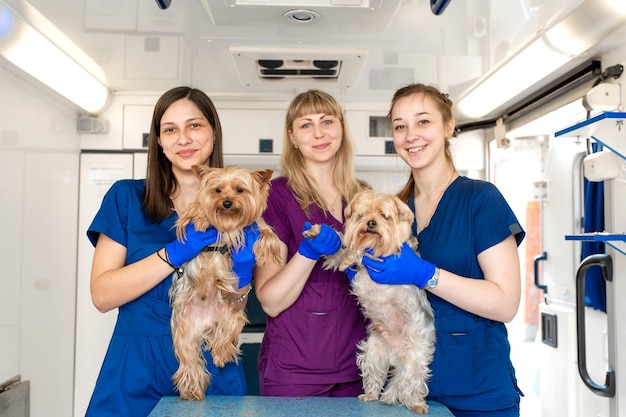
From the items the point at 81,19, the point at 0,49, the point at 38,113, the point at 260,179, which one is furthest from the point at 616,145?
the point at 38,113

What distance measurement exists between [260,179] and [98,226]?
806 mm

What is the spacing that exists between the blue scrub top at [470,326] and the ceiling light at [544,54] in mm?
1279

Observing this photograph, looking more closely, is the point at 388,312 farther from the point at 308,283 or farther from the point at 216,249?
the point at 216,249

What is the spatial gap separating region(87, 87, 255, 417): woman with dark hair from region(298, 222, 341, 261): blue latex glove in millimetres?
273

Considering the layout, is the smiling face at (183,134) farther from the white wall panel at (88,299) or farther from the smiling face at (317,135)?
the white wall panel at (88,299)

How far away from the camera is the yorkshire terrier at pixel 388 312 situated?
2.49 m

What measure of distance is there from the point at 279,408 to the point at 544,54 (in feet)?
9.25

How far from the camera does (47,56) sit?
3.43 m

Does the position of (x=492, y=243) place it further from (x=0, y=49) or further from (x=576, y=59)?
(x=0, y=49)

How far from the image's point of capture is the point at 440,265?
2594 millimetres

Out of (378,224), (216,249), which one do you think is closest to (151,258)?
(216,249)

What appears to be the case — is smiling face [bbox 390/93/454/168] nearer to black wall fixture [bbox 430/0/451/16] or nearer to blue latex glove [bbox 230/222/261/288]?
black wall fixture [bbox 430/0/451/16]

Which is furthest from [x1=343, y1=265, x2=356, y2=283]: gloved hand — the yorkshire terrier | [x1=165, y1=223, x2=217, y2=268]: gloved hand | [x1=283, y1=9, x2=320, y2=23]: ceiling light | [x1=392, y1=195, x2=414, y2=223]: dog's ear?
[x1=283, y1=9, x2=320, y2=23]: ceiling light

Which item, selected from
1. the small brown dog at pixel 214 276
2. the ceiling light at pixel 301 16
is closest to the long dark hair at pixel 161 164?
the small brown dog at pixel 214 276
